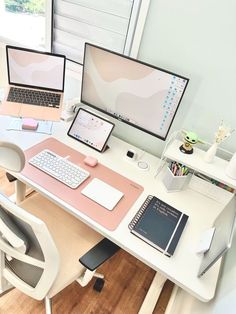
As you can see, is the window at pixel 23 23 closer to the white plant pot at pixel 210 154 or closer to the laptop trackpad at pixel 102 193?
the laptop trackpad at pixel 102 193

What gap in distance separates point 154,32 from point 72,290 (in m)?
1.52

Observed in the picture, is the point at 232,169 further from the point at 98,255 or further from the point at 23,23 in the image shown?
the point at 23,23

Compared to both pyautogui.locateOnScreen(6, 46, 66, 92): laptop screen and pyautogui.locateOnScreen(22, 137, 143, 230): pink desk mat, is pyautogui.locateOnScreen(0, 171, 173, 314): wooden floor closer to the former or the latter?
pyautogui.locateOnScreen(22, 137, 143, 230): pink desk mat

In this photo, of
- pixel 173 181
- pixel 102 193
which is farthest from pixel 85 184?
pixel 173 181

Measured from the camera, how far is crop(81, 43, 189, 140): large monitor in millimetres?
1127

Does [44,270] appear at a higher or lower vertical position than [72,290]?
higher

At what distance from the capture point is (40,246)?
81 cm

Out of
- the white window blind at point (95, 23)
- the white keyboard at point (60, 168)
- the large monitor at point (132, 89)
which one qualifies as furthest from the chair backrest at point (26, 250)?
the white window blind at point (95, 23)

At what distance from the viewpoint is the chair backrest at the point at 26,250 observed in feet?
2.24

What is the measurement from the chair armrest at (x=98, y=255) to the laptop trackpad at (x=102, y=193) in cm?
16

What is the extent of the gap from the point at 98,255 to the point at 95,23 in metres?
1.25

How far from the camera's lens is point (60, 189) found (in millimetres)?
1118

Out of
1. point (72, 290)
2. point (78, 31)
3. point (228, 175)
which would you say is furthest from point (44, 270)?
point (78, 31)

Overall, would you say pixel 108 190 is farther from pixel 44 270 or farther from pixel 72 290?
pixel 72 290
